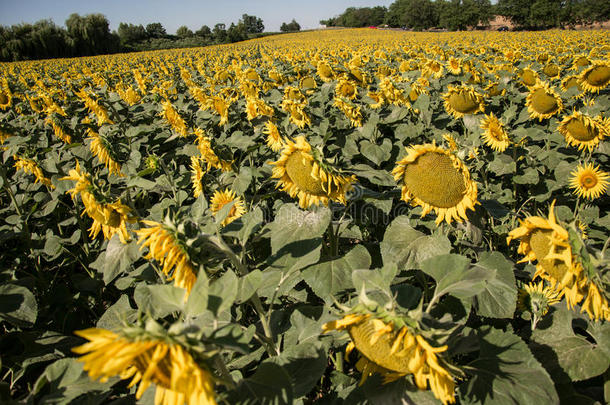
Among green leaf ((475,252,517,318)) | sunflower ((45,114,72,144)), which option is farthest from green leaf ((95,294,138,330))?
sunflower ((45,114,72,144))

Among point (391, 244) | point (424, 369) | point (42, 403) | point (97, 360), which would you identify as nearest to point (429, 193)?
point (391, 244)

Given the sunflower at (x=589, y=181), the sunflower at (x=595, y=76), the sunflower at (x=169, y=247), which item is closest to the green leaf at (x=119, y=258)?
the sunflower at (x=169, y=247)

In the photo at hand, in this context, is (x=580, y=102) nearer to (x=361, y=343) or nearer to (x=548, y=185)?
(x=548, y=185)

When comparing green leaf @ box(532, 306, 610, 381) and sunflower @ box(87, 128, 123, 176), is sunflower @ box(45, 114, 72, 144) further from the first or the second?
green leaf @ box(532, 306, 610, 381)

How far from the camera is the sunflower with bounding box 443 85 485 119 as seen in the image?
395cm

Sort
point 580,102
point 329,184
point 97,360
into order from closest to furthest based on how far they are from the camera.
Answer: point 97,360 < point 329,184 < point 580,102

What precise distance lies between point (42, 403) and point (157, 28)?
98.9 metres

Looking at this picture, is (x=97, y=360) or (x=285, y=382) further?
(x=285, y=382)

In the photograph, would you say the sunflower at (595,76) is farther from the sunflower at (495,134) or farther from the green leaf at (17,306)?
the green leaf at (17,306)

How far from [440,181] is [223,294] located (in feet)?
4.01

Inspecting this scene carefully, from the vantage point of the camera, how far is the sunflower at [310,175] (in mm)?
1649

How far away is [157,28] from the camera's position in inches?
3243

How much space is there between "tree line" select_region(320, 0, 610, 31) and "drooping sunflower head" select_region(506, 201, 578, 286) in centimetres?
5785

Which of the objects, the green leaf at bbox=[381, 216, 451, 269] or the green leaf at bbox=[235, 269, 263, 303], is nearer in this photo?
the green leaf at bbox=[235, 269, 263, 303]
